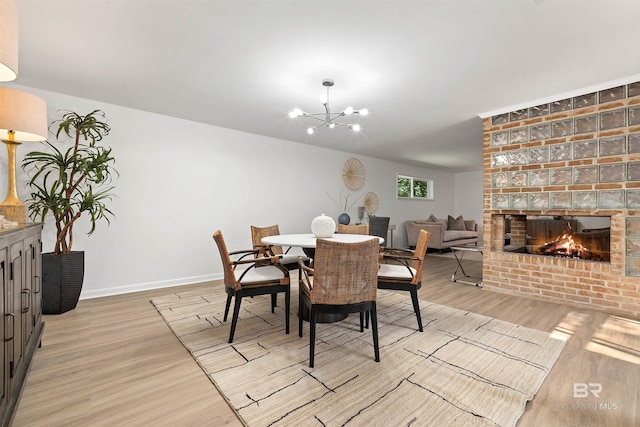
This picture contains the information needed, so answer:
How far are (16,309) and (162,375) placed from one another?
0.85 metres

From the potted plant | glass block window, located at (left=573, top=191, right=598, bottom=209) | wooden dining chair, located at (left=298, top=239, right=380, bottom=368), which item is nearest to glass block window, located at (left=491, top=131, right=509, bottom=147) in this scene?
glass block window, located at (left=573, top=191, right=598, bottom=209)

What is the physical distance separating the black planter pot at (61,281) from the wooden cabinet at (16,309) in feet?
3.73

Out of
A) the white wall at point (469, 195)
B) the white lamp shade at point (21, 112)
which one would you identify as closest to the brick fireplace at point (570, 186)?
the white lamp shade at point (21, 112)

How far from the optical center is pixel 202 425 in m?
1.38

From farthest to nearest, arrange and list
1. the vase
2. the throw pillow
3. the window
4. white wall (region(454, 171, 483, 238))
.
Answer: white wall (region(454, 171, 483, 238)) → the throw pillow → the window → the vase

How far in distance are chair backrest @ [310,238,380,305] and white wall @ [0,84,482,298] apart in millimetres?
2881

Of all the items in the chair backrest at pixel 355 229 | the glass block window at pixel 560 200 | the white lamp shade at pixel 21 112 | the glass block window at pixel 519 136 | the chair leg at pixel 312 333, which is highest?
the glass block window at pixel 519 136

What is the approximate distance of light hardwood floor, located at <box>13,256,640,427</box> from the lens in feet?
4.73

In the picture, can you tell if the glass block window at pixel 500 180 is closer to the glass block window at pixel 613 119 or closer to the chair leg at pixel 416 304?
the glass block window at pixel 613 119

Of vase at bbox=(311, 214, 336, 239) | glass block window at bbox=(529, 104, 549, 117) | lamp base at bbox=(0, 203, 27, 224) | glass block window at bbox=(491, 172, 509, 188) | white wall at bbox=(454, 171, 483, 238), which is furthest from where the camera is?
white wall at bbox=(454, 171, 483, 238)

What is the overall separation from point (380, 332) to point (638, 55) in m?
3.16

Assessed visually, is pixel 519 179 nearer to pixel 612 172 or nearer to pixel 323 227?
pixel 612 172

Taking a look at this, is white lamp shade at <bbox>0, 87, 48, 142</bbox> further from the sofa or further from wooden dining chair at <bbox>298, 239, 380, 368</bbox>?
the sofa

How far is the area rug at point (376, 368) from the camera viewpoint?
1454 mm
